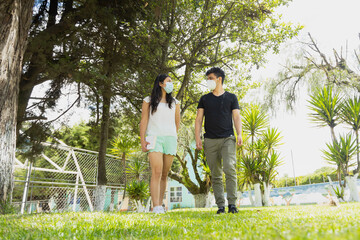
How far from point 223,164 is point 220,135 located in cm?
37

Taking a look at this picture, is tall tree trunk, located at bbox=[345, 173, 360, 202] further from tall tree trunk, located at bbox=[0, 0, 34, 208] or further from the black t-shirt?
tall tree trunk, located at bbox=[0, 0, 34, 208]

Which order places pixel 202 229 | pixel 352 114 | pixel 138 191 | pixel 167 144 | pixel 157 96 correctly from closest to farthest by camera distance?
pixel 202 229, pixel 167 144, pixel 157 96, pixel 352 114, pixel 138 191

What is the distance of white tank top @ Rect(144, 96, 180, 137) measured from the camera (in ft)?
11.1

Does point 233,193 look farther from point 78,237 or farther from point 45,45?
point 45,45

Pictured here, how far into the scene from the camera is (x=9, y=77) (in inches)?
162

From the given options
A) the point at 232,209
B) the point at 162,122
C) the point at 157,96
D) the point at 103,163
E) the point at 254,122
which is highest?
the point at 254,122

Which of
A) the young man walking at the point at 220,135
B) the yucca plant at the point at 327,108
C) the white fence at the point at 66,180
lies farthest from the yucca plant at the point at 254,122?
the young man walking at the point at 220,135

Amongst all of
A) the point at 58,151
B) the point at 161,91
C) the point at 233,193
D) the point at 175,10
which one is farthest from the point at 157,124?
the point at 58,151

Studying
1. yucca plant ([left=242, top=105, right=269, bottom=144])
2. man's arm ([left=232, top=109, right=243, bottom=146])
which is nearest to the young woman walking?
man's arm ([left=232, top=109, right=243, bottom=146])

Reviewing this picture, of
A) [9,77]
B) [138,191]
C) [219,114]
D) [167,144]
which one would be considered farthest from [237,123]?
[138,191]

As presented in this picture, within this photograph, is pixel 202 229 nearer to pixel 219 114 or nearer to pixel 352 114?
pixel 219 114

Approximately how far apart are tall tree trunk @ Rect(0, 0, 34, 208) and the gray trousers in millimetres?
2874

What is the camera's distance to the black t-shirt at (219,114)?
3.54 metres

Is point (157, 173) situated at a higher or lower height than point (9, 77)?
lower
